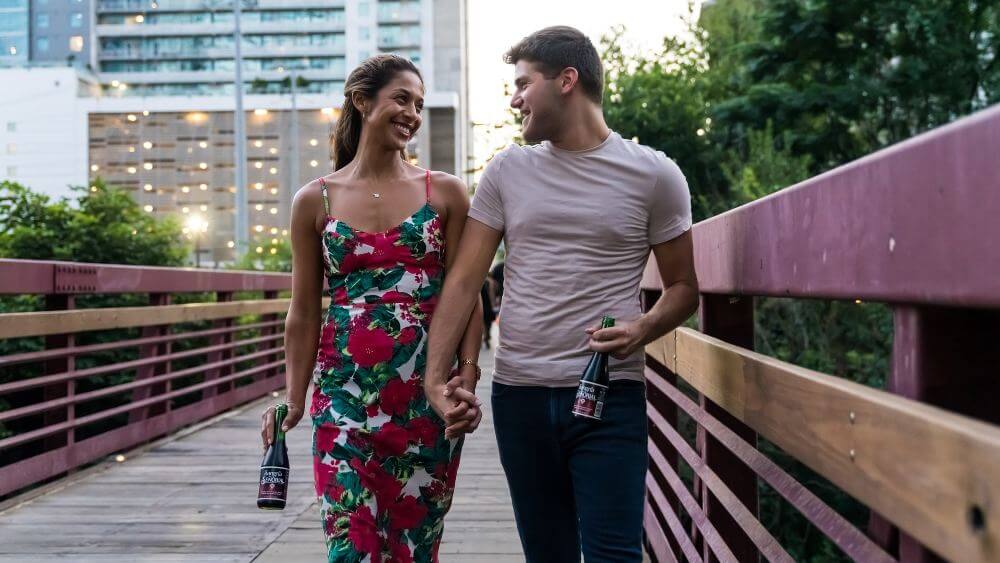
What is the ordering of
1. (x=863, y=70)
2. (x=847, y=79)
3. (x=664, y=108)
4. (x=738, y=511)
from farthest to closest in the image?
(x=664, y=108) → (x=847, y=79) → (x=863, y=70) → (x=738, y=511)

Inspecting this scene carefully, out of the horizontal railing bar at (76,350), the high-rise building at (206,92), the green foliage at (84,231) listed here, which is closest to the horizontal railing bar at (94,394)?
the horizontal railing bar at (76,350)

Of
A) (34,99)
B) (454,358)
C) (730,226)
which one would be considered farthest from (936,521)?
(34,99)

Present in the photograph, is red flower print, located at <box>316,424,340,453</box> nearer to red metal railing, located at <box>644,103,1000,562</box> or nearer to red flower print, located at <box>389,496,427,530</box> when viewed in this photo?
red flower print, located at <box>389,496,427,530</box>

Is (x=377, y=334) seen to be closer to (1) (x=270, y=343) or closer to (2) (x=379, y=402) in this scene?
(2) (x=379, y=402)

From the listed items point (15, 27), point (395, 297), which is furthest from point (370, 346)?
point (15, 27)

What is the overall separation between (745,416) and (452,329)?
84 centimetres

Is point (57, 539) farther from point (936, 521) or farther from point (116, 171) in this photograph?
point (116, 171)

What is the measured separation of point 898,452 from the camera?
146 cm

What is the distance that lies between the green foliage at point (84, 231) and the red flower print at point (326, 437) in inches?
361

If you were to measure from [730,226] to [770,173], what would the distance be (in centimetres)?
1092

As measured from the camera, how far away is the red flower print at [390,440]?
320cm

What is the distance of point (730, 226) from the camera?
9.87 ft

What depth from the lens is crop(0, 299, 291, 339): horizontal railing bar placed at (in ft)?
20.6

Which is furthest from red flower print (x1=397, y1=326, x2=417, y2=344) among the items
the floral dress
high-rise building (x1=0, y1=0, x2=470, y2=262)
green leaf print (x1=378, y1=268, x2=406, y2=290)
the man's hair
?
high-rise building (x1=0, y1=0, x2=470, y2=262)
